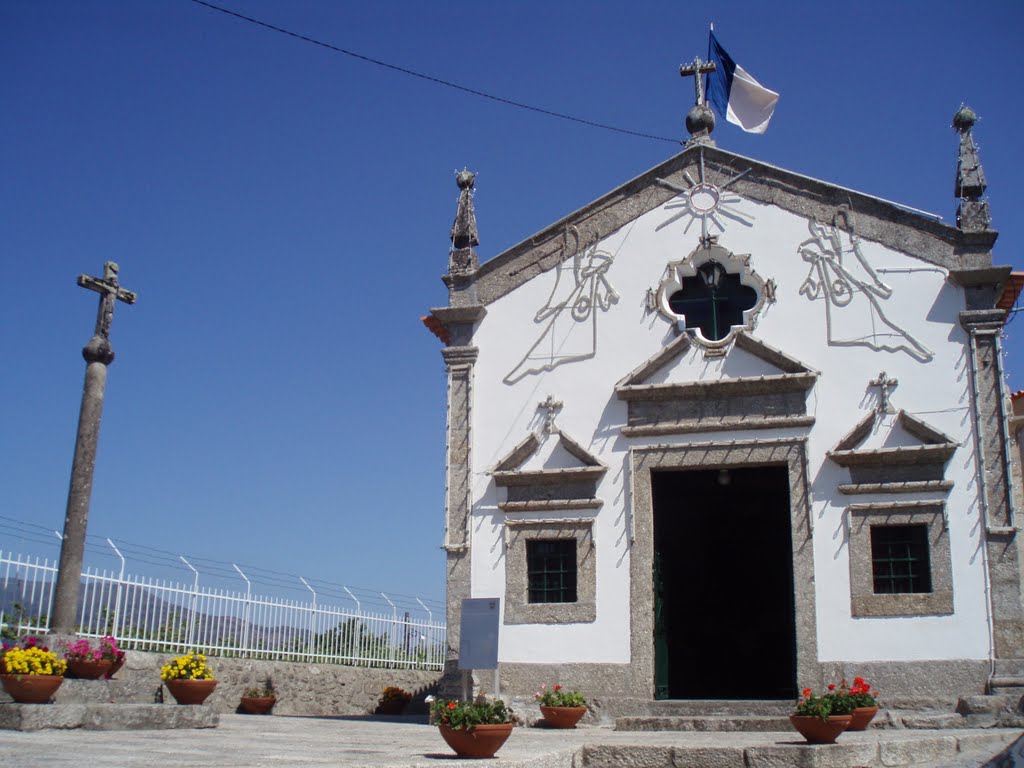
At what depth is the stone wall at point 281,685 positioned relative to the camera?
40.1 ft

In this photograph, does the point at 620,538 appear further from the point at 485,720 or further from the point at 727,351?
the point at 485,720

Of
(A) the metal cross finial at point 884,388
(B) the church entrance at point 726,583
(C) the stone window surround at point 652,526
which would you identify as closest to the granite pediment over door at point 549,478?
(C) the stone window surround at point 652,526

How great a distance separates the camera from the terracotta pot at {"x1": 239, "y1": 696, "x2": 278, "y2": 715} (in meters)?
15.8

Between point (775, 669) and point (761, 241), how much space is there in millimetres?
8087

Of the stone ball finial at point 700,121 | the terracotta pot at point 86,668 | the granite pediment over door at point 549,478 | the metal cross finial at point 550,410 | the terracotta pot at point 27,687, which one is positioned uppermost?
the stone ball finial at point 700,121

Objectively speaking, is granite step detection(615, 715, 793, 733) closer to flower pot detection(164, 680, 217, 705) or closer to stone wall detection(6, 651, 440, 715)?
flower pot detection(164, 680, 217, 705)

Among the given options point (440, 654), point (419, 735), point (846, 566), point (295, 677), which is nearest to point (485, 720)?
point (419, 735)

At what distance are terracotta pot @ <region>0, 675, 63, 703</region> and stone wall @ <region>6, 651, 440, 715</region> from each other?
0.58 ft

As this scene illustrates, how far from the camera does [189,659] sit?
1327 cm

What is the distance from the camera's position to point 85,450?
13109 mm

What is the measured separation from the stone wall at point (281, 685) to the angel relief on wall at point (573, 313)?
603 cm

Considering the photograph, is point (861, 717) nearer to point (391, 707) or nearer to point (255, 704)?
point (255, 704)

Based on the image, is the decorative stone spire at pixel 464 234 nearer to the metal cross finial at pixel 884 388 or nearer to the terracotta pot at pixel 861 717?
the metal cross finial at pixel 884 388

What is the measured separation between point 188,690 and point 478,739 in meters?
5.72
